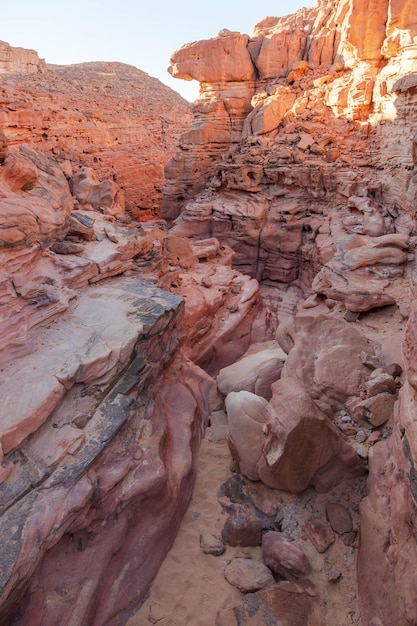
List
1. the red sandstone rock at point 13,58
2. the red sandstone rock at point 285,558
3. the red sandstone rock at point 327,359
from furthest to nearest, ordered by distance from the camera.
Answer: the red sandstone rock at point 13,58
the red sandstone rock at point 327,359
the red sandstone rock at point 285,558

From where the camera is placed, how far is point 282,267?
11.5 metres

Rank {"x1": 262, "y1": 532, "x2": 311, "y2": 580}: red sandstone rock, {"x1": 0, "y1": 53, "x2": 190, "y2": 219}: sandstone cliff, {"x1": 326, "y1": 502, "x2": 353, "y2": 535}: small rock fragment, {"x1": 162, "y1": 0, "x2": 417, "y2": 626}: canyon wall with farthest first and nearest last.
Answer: {"x1": 0, "y1": 53, "x2": 190, "y2": 219}: sandstone cliff, {"x1": 162, "y1": 0, "x2": 417, "y2": 626}: canyon wall, {"x1": 326, "y1": 502, "x2": 353, "y2": 535}: small rock fragment, {"x1": 262, "y1": 532, "x2": 311, "y2": 580}: red sandstone rock

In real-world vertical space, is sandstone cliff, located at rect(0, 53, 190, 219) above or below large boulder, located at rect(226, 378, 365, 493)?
above

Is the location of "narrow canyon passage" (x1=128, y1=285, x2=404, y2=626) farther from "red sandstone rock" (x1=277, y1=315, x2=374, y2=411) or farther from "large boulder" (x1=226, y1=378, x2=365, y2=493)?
"red sandstone rock" (x1=277, y1=315, x2=374, y2=411)

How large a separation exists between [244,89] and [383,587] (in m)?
15.9

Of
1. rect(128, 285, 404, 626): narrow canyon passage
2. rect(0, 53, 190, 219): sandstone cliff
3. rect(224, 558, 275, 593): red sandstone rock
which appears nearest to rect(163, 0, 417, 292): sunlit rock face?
rect(0, 53, 190, 219): sandstone cliff

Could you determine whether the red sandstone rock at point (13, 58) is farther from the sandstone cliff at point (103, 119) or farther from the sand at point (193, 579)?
the sand at point (193, 579)

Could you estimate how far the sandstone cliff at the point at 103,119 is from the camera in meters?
13.8

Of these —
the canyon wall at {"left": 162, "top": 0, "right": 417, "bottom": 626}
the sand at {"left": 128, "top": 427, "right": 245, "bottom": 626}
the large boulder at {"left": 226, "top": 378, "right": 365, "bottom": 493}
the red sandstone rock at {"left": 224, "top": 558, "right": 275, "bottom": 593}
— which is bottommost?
the sand at {"left": 128, "top": 427, "right": 245, "bottom": 626}

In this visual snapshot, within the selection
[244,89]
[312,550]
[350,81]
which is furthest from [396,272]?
[244,89]

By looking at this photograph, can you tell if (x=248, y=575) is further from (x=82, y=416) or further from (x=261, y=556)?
(x=82, y=416)

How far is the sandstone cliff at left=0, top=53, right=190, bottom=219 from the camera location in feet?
45.3

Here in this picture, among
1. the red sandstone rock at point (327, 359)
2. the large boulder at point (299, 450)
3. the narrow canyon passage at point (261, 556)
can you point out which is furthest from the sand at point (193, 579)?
the red sandstone rock at point (327, 359)

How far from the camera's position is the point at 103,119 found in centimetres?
1723
